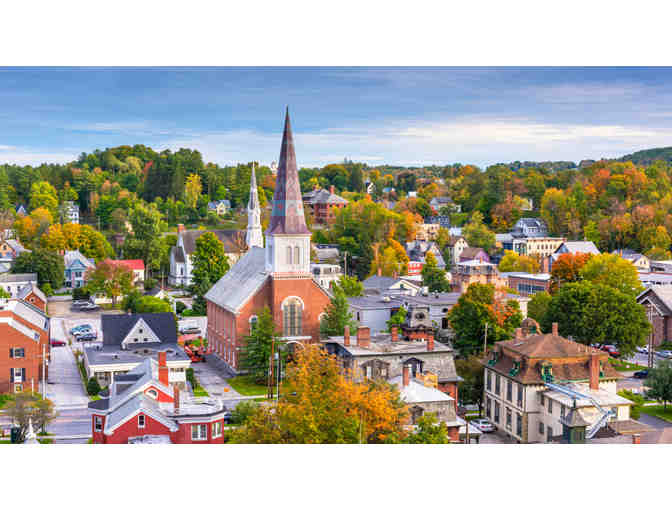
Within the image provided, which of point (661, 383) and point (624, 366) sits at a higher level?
point (661, 383)

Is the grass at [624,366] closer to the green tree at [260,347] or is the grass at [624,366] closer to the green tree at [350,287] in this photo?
the green tree at [260,347]

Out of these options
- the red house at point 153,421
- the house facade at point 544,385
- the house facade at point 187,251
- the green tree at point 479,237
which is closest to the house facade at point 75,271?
the house facade at point 187,251

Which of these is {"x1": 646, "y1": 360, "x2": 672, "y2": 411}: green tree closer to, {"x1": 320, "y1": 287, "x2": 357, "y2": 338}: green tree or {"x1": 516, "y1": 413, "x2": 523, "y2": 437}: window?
{"x1": 516, "y1": 413, "x2": 523, "y2": 437}: window

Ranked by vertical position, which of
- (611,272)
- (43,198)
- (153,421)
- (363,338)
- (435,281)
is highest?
(43,198)

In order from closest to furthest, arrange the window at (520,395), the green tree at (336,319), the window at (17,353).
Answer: the window at (520,395) < the window at (17,353) < the green tree at (336,319)

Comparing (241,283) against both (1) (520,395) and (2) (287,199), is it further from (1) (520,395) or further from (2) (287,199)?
(1) (520,395)

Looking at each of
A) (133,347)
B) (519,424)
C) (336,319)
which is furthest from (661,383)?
(133,347)
